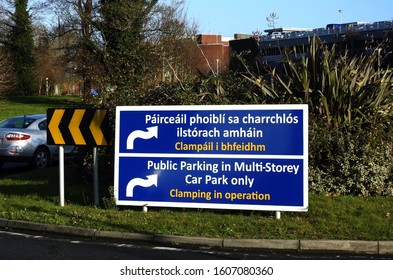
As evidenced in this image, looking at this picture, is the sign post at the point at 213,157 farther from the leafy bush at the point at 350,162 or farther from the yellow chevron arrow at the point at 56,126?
the leafy bush at the point at 350,162

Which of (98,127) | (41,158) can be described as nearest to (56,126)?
(98,127)

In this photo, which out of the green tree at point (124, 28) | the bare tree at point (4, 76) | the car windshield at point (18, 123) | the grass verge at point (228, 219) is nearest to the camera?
the grass verge at point (228, 219)

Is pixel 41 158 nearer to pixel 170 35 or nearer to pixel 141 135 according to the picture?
pixel 141 135

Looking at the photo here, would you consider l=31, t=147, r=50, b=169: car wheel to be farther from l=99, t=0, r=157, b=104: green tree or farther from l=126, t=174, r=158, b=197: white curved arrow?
l=99, t=0, r=157, b=104: green tree

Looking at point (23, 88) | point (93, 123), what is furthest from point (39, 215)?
point (23, 88)

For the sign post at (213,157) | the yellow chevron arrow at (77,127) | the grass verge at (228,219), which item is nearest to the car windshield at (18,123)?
the grass verge at (228,219)

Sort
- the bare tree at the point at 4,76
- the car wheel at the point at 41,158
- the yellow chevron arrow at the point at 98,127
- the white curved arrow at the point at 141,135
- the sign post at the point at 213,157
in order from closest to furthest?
1. the sign post at the point at 213,157
2. the white curved arrow at the point at 141,135
3. the yellow chevron arrow at the point at 98,127
4. the car wheel at the point at 41,158
5. the bare tree at the point at 4,76

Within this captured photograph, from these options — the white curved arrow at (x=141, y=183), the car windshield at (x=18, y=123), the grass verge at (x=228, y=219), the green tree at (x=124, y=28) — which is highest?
the green tree at (x=124, y=28)

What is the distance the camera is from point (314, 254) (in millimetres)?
6887

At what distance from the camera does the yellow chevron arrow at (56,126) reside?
32.1ft

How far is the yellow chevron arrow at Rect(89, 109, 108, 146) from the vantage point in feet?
31.4

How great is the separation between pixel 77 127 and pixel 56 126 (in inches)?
17.8

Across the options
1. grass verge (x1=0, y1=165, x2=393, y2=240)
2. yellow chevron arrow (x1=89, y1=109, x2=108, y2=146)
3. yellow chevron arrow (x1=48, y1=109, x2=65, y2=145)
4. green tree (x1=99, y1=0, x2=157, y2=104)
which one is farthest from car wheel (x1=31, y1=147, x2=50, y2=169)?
green tree (x1=99, y1=0, x2=157, y2=104)

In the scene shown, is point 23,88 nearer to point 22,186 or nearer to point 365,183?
point 22,186
